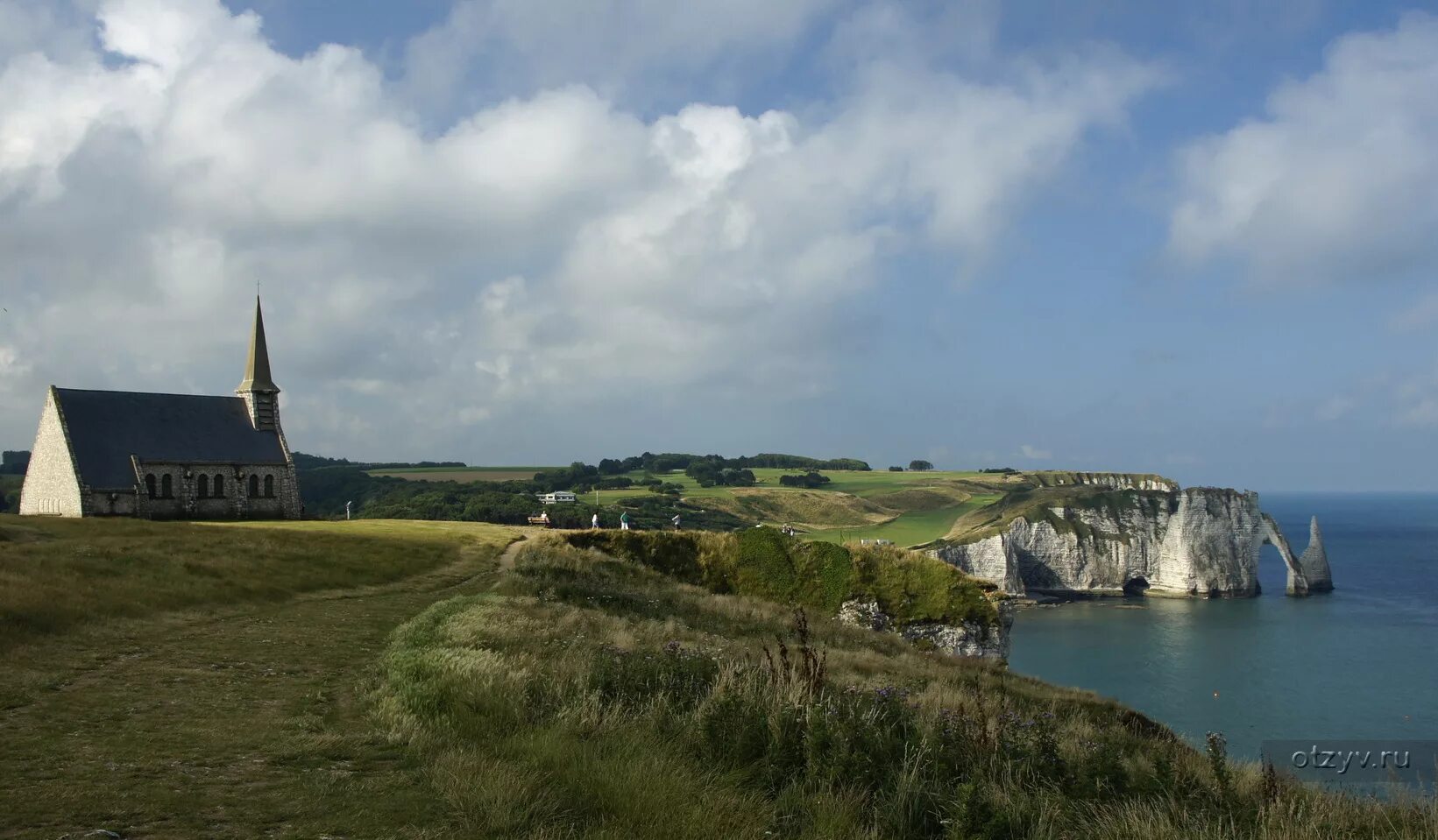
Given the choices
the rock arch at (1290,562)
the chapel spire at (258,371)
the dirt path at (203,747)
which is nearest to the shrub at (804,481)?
the rock arch at (1290,562)

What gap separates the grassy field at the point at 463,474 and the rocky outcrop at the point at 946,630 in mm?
113451

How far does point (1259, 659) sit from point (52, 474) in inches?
3244

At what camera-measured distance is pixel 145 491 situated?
50281mm

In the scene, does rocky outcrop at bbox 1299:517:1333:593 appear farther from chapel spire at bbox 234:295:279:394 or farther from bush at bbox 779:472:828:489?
chapel spire at bbox 234:295:279:394

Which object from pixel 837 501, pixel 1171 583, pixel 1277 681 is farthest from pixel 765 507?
pixel 1277 681

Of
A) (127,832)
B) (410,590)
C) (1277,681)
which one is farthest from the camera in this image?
(1277,681)

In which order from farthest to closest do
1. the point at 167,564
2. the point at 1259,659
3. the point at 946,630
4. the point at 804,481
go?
the point at 804,481 < the point at 1259,659 < the point at 946,630 < the point at 167,564

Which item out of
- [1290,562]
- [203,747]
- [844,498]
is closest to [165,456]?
[203,747]

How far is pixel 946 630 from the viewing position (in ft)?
147

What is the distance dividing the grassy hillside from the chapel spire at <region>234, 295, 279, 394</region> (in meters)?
46.2

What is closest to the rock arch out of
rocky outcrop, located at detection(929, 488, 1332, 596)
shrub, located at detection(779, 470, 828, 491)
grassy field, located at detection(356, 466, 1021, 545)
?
rocky outcrop, located at detection(929, 488, 1332, 596)

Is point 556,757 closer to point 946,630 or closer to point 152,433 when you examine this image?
point 946,630

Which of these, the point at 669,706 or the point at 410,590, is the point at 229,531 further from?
the point at 669,706

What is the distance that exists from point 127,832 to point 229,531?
3619 centimetres
